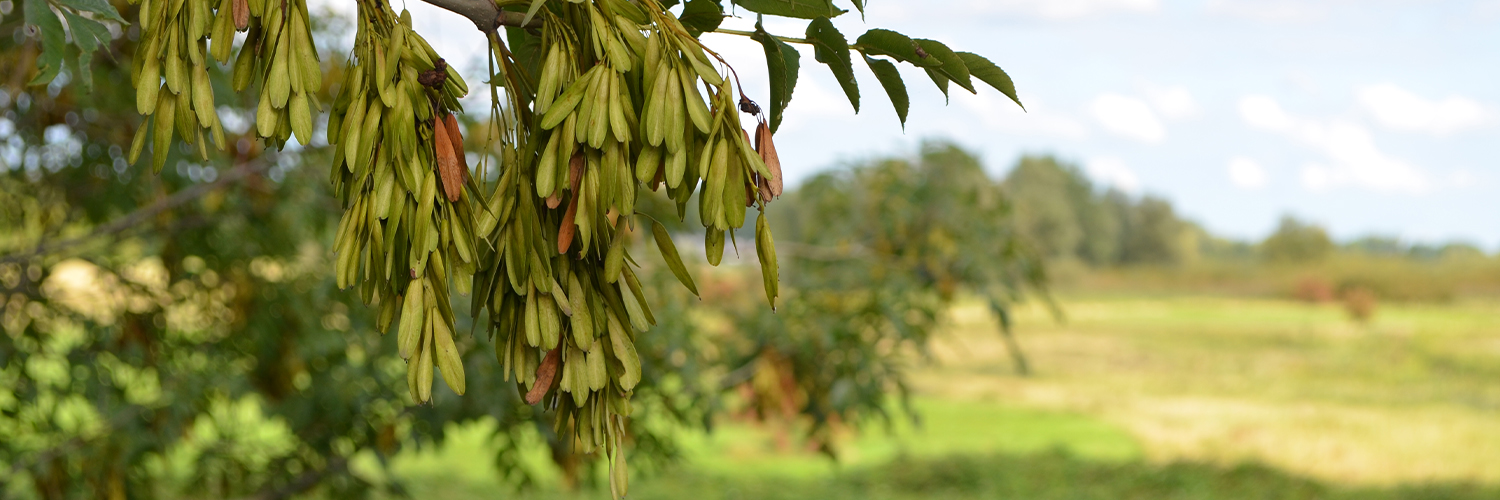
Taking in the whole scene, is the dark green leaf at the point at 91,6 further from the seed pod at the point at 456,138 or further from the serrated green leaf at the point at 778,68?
the serrated green leaf at the point at 778,68

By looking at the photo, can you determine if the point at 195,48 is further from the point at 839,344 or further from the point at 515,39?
the point at 839,344

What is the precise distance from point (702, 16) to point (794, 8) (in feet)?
0.22

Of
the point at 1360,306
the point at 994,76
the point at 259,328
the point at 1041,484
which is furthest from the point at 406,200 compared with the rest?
the point at 1360,306

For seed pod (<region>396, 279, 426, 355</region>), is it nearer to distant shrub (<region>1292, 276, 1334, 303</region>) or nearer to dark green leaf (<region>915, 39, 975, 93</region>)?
dark green leaf (<region>915, 39, 975, 93</region>)

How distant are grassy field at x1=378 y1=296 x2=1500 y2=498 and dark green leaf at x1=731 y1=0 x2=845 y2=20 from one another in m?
2.22

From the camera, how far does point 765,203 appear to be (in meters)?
0.67

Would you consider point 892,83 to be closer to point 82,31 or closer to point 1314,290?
point 82,31

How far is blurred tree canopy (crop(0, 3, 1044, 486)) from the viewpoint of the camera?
2438 mm

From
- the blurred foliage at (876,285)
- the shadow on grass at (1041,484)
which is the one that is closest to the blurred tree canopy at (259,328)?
the blurred foliage at (876,285)

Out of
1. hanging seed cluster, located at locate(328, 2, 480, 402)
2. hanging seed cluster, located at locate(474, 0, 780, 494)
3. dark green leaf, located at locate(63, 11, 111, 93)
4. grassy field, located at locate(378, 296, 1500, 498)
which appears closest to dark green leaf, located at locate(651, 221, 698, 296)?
hanging seed cluster, located at locate(474, 0, 780, 494)

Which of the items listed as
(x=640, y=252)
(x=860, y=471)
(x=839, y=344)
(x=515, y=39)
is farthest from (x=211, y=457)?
(x=860, y=471)

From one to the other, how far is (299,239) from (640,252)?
93 centimetres

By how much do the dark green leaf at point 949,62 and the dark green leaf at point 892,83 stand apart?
0.04 m

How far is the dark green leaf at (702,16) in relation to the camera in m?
0.74
